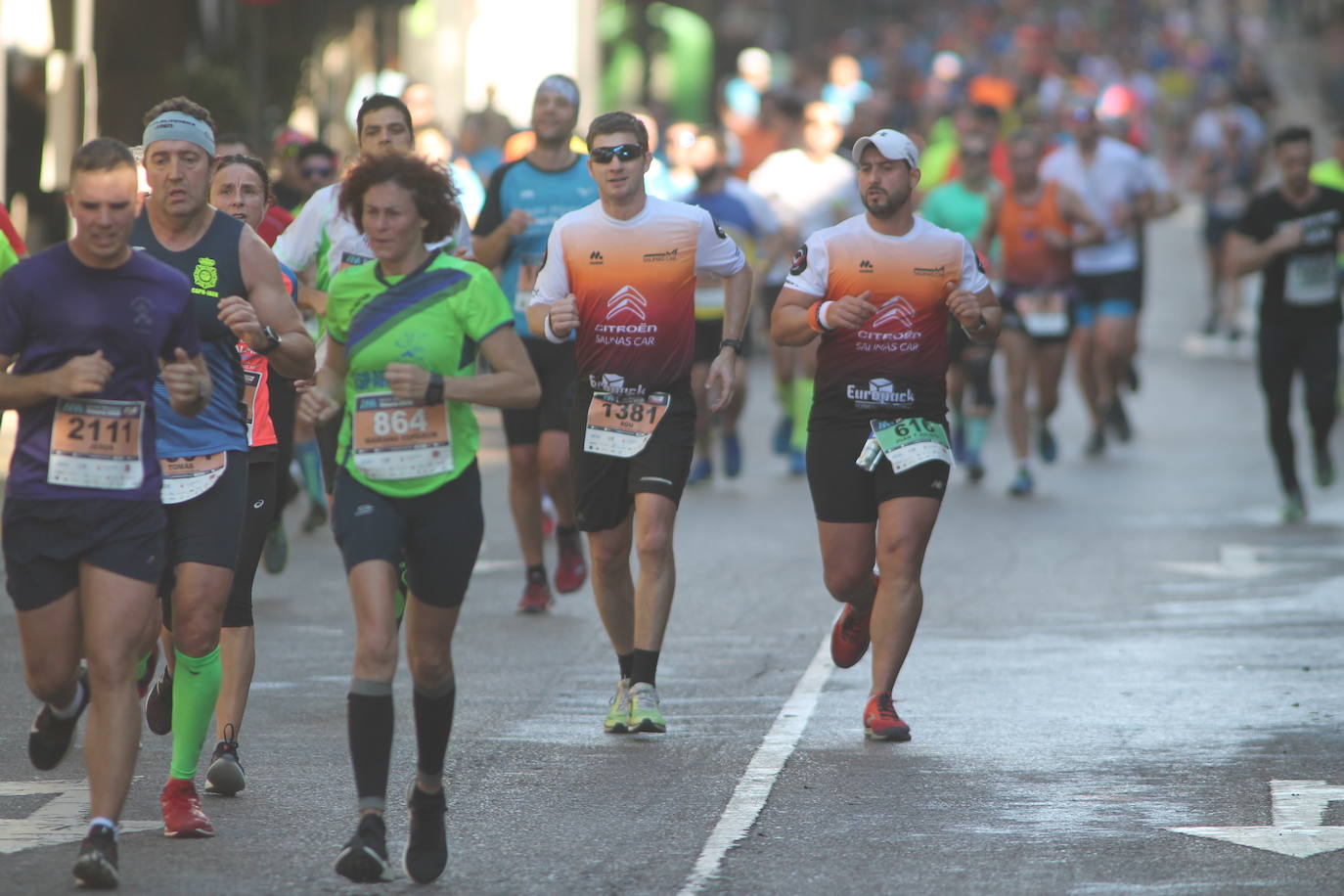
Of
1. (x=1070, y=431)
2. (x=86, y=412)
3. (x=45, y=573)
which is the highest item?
(x=86, y=412)

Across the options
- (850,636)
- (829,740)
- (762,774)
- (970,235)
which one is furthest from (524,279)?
(970,235)

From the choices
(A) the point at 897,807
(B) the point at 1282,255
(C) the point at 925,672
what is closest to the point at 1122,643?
(C) the point at 925,672

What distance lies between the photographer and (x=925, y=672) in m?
10.2

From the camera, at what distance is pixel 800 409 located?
1769 cm

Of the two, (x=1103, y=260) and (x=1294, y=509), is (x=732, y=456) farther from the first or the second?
(x=1294, y=509)

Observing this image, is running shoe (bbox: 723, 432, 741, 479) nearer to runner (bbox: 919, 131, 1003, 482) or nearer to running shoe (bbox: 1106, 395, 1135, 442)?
runner (bbox: 919, 131, 1003, 482)

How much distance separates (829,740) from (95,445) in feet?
9.94

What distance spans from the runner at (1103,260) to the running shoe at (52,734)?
12.0 metres

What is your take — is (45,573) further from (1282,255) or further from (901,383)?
(1282,255)

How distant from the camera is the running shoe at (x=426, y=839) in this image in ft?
21.6

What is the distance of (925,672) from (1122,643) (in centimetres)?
112

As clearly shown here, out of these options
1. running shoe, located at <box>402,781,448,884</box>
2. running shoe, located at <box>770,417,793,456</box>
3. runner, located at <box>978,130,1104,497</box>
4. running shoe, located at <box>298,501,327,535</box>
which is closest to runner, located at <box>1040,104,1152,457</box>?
runner, located at <box>978,130,1104,497</box>

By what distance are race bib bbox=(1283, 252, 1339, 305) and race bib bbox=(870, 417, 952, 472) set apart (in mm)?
6555

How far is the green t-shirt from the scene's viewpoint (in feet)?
22.5
